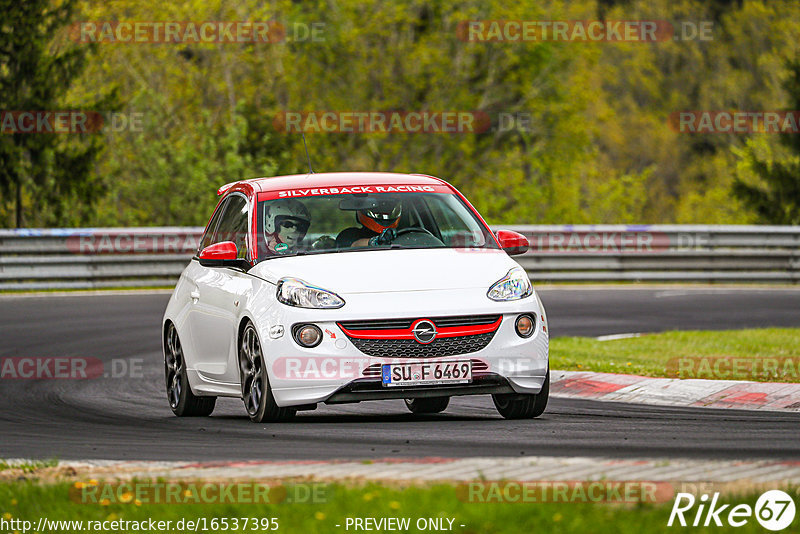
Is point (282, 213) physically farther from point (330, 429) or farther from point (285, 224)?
point (330, 429)

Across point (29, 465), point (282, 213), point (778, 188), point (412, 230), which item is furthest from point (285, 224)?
point (778, 188)

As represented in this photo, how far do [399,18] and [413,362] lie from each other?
3409 centimetres

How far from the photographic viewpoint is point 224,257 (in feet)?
34.6

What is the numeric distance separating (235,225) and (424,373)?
2.45 meters

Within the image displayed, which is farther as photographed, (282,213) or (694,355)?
(694,355)

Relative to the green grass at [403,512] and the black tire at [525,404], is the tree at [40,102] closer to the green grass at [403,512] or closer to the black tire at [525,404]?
the black tire at [525,404]

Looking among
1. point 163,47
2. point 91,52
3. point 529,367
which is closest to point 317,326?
point 529,367

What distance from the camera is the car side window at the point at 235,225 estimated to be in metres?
10.9

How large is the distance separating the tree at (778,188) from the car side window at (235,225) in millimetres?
25912

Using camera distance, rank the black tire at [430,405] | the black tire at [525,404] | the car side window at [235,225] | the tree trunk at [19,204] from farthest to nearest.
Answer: the tree trunk at [19,204] < the black tire at [430,405] < the car side window at [235,225] < the black tire at [525,404]

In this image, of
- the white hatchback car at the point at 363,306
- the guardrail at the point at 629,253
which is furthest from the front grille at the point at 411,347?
the guardrail at the point at 629,253

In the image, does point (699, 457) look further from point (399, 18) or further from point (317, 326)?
point (399, 18)

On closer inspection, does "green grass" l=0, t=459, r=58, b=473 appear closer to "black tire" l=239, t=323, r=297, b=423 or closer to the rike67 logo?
"black tire" l=239, t=323, r=297, b=423

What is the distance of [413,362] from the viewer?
9523 mm
